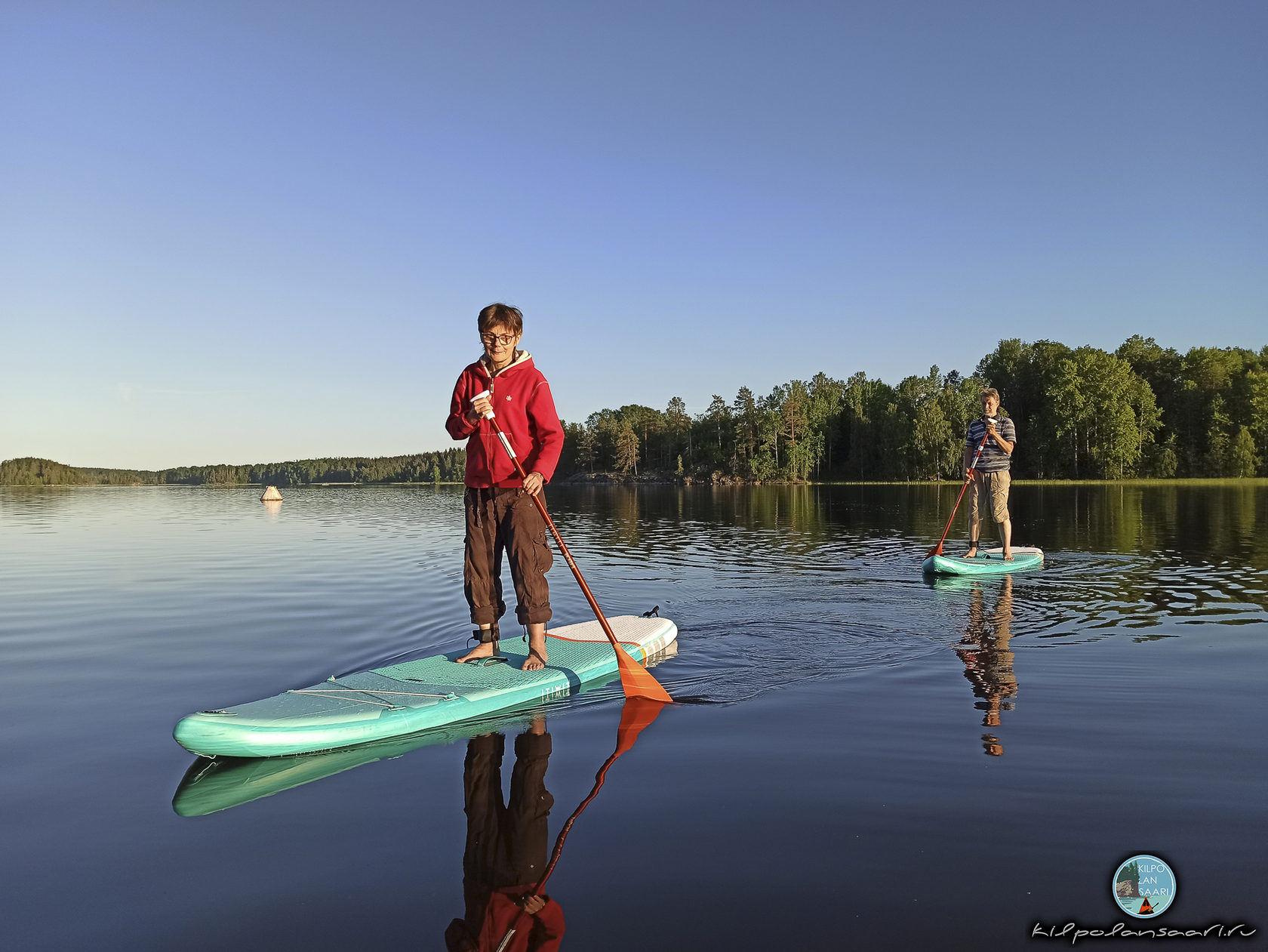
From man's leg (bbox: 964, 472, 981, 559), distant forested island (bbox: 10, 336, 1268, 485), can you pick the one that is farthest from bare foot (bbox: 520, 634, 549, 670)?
distant forested island (bbox: 10, 336, 1268, 485)

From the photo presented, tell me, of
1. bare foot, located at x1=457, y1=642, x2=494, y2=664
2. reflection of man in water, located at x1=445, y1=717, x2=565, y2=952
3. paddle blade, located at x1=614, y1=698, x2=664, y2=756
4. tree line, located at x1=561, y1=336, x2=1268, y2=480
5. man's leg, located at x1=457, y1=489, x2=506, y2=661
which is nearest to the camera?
reflection of man in water, located at x1=445, y1=717, x2=565, y2=952

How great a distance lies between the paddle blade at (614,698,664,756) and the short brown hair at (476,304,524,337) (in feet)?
10.6

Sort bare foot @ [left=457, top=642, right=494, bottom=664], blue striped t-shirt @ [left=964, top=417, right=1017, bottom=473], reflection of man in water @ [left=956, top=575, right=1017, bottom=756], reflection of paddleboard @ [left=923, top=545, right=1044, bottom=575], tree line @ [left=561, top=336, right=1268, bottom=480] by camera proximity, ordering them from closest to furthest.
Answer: reflection of man in water @ [left=956, top=575, right=1017, bottom=756]
bare foot @ [left=457, top=642, right=494, bottom=664]
reflection of paddleboard @ [left=923, top=545, right=1044, bottom=575]
blue striped t-shirt @ [left=964, top=417, right=1017, bottom=473]
tree line @ [left=561, top=336, right=1268, bottom=480]

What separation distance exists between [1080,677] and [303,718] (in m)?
6.29

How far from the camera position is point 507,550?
6.70 m

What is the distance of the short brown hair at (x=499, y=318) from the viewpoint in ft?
21.4

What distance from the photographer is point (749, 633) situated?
9203mm

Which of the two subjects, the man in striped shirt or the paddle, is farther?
the man in striped shirt

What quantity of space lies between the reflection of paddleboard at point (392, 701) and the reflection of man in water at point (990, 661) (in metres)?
3.03

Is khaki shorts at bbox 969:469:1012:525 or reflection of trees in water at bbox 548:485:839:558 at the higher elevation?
khaki shorts at bbox 969:469:1012:525

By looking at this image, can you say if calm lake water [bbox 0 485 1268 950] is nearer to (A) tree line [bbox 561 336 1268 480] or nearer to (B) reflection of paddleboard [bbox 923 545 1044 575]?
(B) reflection of paddleboard [bbox 923 545 1044 575]

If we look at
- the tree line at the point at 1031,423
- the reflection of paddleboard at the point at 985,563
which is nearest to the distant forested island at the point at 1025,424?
the tree line at the point at 1031,423

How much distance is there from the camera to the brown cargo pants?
21.4 ft

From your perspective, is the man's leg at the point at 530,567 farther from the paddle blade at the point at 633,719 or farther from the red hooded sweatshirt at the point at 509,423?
the paddle blade at the point at 633,719
